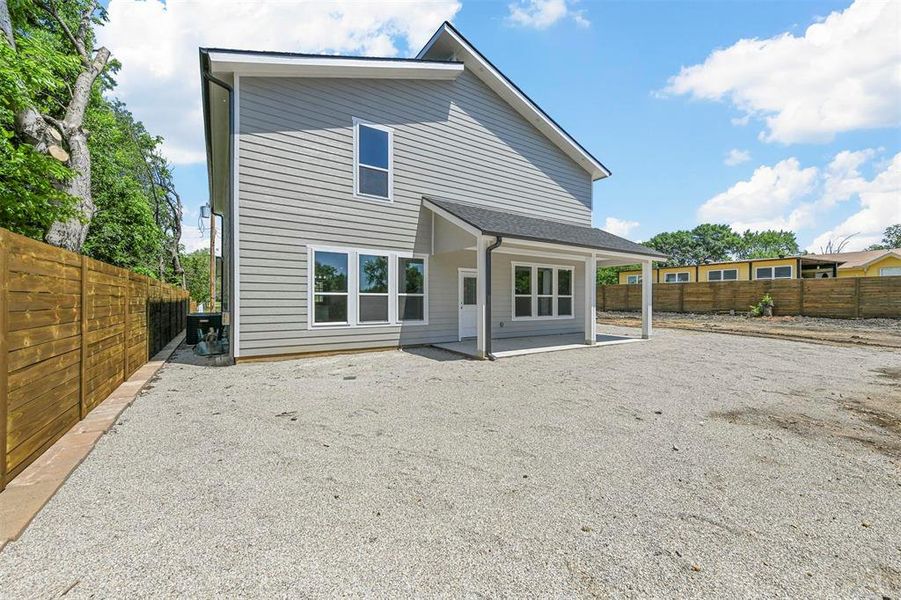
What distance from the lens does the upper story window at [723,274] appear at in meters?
24.3

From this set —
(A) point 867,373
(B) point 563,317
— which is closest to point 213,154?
(B) point 563,317

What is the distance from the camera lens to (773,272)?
73.7ft

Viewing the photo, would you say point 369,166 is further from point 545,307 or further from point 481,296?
point 545,307

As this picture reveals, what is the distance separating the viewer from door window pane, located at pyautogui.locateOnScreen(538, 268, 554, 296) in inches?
466

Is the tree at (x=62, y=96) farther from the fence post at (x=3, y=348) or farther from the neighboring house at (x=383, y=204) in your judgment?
the fence post at (x=3, y=348)

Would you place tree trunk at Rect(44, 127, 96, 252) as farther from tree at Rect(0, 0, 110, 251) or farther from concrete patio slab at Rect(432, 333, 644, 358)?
concrete patio slab at Rect(432, 333, 644, 358)

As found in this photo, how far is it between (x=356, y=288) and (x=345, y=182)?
239 cm

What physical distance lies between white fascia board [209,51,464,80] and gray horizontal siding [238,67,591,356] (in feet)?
0.63

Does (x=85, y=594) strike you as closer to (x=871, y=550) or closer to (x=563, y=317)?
(x=871, y=550)

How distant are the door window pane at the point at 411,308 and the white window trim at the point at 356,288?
7cm

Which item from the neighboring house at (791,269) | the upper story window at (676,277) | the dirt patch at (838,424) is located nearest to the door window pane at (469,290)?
the dirt patch at (838,424)

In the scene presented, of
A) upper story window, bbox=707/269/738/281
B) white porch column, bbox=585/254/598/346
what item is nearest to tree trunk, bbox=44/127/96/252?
white porch column, bbox=585/254/598/346

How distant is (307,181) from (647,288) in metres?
9.64

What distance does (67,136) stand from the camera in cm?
842
